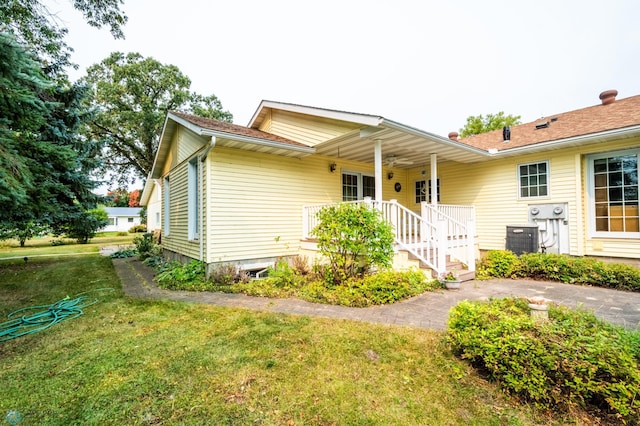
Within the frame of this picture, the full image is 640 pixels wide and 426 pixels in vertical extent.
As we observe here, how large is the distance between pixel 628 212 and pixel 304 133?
8.19 metres

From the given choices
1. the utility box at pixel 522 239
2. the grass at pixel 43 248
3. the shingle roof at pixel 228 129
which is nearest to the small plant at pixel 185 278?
the shingle roof at pixel 228 129

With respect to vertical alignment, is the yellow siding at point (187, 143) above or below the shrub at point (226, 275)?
above

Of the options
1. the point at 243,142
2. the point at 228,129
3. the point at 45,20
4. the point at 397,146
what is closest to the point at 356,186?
the point at 397,146

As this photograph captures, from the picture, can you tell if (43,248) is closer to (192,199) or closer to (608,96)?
(192,199)

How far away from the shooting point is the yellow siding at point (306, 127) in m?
6.68

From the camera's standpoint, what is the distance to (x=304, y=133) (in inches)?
298

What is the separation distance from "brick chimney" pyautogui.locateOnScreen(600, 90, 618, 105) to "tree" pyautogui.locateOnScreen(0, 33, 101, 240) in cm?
1418

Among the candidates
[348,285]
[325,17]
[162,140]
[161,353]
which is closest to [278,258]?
[348,285]

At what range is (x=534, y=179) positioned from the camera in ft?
25.7

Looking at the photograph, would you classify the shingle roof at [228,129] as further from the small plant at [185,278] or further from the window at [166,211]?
the window at [166,211]

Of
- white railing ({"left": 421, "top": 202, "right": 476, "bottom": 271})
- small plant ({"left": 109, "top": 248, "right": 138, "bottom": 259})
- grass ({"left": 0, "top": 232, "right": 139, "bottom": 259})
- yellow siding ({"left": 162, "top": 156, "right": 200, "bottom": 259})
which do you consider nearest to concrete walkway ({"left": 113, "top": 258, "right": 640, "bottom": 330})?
white railing ({"left": 421, "top": 202, "right": 476, "bottom": 271})

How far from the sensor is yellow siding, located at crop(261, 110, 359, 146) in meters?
6.68

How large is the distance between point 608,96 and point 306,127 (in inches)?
380

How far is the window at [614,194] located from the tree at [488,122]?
70.3ft
